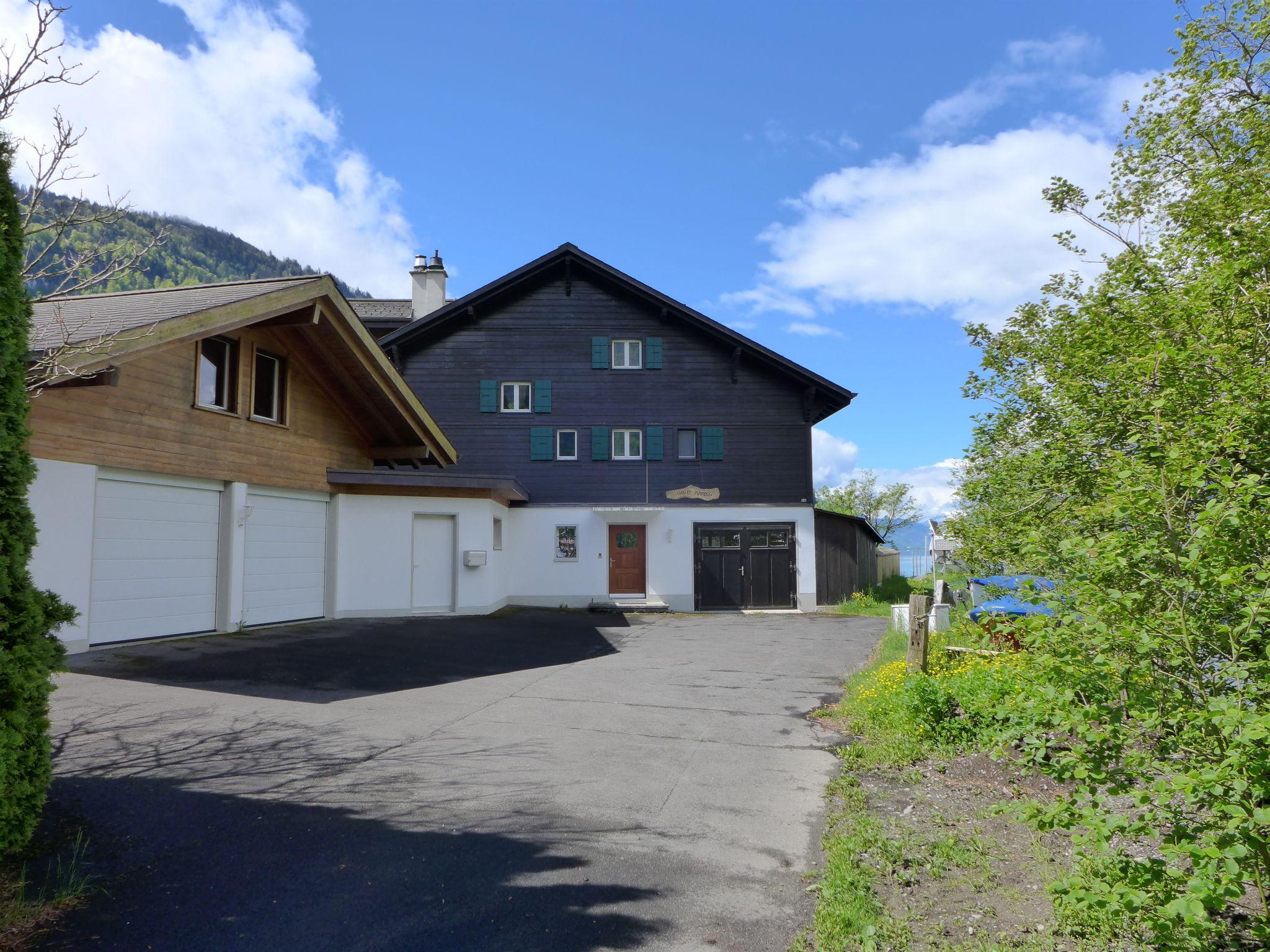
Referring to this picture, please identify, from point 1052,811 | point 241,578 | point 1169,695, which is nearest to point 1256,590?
point 1169,695

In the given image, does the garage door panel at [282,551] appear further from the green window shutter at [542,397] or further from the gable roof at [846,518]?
the gable roof at [846,518]

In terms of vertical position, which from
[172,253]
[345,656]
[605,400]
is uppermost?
[172,253]

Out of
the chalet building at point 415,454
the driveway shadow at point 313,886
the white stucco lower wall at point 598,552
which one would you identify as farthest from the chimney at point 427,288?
the driveway shadow at point 313,886

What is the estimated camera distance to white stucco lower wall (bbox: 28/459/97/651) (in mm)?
9242

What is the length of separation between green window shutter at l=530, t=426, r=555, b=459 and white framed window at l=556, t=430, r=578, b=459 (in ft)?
0.64

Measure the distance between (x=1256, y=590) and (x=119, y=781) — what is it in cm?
652

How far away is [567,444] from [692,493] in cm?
384

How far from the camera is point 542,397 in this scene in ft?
76.7

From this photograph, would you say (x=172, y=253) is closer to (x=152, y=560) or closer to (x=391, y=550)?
(x=391, y=550)

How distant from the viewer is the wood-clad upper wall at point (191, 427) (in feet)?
32.0

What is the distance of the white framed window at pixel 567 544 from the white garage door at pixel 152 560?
11070 millimetres

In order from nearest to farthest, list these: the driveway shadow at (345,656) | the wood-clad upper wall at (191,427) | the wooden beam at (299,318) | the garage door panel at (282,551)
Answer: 1. the driveway shadow at (345,656)
2. the wood-clad upper wall at (191,427)
3. the wooden beam at (299,318)
4. the garage door panel at (282,551)

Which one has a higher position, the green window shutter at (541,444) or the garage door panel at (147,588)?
the green window shutter at (541,444)

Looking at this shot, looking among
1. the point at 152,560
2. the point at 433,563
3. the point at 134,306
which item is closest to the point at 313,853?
the point at 152,560
